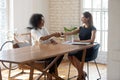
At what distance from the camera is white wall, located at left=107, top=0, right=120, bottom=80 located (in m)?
3.52

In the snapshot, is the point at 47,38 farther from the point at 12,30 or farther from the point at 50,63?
the point at 12,30

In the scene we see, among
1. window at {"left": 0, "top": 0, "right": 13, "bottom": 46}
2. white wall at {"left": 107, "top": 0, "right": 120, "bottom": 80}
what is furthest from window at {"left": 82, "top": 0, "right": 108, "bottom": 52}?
white wall at {"left": 107, "top": 0, "right": 120, "bottom": 80}

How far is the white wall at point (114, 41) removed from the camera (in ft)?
11.6

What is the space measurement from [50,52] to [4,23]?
112 inches

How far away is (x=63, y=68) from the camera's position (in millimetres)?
6020

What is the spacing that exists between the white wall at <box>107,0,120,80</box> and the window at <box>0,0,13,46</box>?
9.99 ft

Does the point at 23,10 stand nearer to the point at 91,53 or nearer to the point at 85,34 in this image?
the point at 85,34

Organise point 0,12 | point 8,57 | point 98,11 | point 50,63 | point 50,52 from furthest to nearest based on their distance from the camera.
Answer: point 98,11, point 0,12, point 50,63, point 50,52, point 8,57

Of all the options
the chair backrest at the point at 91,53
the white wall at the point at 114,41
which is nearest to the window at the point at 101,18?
the chair backrest at the point at 91,53

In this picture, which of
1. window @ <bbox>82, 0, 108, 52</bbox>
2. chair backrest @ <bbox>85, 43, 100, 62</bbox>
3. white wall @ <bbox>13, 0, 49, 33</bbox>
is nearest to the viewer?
chair backrest @ <bbox>85, 43, 100, 62</bbox>

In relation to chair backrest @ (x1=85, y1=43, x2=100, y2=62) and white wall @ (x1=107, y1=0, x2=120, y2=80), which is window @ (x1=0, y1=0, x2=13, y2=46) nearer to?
chair backrest @ (x1=85, y1=43, x2=100, y2=62)

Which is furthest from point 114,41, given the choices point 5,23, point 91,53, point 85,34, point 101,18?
point 5,23

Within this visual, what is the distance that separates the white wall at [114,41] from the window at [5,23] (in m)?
3.05

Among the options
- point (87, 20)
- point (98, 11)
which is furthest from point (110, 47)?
point (98, 11)
